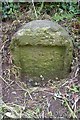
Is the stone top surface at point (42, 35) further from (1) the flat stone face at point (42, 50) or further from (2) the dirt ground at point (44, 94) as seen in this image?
(2) the dirt ground at point (44, 94)

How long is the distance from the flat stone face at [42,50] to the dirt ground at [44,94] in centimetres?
9

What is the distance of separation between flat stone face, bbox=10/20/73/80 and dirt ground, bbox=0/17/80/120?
88 mm

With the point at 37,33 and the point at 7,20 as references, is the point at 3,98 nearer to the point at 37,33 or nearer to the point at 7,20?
the point at 37,33

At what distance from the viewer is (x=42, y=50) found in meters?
2.60

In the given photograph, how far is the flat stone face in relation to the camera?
2514 millimetres

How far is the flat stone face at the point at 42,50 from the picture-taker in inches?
99.0

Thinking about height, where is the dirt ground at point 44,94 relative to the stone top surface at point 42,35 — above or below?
below

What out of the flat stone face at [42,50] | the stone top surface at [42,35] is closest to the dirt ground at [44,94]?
the flat stone face at [42,50]

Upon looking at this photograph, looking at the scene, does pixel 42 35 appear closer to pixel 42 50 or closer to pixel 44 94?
pixel 42 50

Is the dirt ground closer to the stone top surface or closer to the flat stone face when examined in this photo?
the flat stone face

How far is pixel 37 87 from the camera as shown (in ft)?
8.64

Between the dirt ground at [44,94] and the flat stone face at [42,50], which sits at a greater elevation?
the flat stone face at [42,50]

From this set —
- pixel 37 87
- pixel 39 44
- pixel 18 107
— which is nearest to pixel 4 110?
pixel 18 107

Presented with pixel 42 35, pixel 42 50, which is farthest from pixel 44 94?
pixel 42 35
